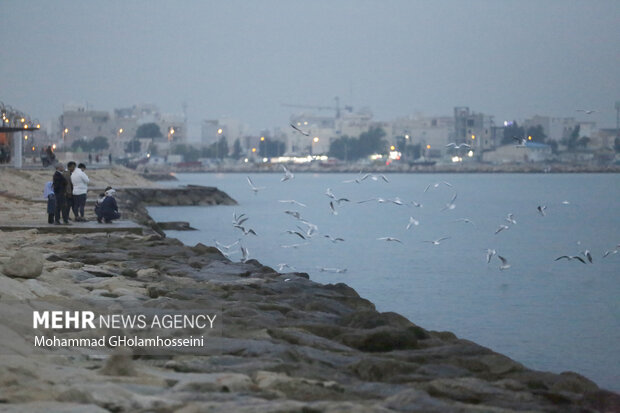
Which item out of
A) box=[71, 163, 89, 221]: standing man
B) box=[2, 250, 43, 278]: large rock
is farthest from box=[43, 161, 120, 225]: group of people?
box=[2, 250, 43, 278]: large rock

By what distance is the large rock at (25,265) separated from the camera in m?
11.6

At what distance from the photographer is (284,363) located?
8.63m

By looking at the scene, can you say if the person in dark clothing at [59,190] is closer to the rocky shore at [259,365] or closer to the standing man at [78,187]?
the standing man at [78,187]

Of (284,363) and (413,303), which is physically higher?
(284,363)

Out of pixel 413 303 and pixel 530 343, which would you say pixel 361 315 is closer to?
pixel 530 343

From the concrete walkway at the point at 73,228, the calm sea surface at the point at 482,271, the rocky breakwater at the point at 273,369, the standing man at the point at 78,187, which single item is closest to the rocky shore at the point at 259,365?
the rocky breakwater at the point at 273,369

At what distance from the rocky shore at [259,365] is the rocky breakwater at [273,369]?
1cm

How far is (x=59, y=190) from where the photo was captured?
66.8 ft

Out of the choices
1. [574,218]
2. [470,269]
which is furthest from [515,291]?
[574,218]

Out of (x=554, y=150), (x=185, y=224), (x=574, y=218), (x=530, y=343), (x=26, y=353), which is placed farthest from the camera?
(x=554, y=150)

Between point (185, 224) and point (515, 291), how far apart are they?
14198 mm

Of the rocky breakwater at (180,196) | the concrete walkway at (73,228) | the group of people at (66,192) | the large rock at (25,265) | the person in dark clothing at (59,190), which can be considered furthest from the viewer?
the rocky breakwater at (180,196)

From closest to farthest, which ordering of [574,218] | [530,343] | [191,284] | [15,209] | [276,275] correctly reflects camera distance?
[191,284], [530,343], [276,275], [15,209], [574,218]

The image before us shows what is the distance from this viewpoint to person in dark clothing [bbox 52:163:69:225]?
66.1 ft
